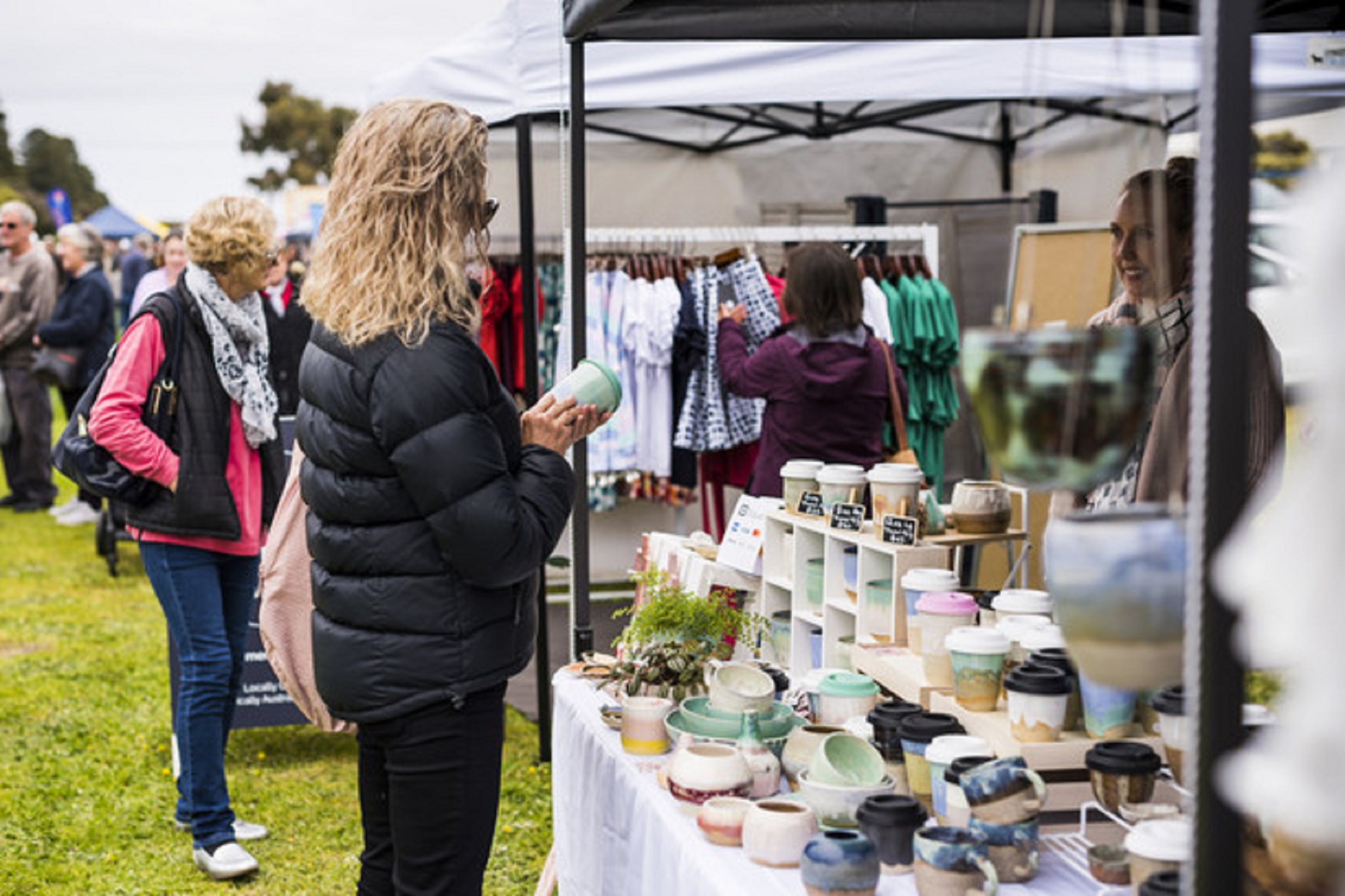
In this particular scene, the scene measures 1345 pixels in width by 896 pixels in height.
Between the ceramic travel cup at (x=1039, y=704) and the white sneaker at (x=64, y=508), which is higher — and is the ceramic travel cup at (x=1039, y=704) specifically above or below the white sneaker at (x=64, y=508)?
above

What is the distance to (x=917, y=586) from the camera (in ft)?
7.16

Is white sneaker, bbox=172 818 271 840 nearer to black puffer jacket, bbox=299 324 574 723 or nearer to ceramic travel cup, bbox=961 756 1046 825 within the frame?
black puffer jacket, bbox=299 324 574 723

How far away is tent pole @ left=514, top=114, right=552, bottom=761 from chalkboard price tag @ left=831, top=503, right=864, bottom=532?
165 cm

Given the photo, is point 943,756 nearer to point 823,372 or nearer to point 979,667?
point 979,667

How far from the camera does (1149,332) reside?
1.13m

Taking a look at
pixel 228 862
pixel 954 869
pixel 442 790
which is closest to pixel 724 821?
pixel 954 869

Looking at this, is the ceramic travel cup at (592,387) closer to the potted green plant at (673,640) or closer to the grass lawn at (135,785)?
the potted green plant at (673,640)

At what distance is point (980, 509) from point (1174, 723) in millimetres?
946

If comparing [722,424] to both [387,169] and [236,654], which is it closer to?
[236,654]

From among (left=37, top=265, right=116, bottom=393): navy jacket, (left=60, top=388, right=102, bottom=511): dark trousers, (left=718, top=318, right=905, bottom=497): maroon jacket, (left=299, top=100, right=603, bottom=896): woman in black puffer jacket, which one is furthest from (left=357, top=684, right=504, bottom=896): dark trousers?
(left=37, top=265, right=116, bottom=393): navy jacket

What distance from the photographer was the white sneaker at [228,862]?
11.2ft

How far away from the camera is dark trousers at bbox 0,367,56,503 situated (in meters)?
8.77

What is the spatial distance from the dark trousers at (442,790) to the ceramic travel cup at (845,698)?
1.58ft

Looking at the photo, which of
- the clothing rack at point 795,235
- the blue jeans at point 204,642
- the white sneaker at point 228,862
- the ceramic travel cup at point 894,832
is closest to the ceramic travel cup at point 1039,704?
the ceramic travel cup at point 894,832
